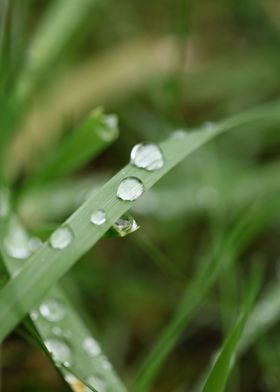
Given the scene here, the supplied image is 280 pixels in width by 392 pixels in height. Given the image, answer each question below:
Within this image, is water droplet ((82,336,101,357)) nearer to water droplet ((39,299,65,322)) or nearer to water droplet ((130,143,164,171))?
water droplet ((39,299,65,322))

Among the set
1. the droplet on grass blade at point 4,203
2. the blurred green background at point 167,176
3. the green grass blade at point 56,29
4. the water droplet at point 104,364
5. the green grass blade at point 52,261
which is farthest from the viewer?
the green grass blade at point 56,29

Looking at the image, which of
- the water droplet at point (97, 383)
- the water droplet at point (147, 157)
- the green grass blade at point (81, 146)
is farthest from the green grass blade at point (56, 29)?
the water droplet at point (97, 383)

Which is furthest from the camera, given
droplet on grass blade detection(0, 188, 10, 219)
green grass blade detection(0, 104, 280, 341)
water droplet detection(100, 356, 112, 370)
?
droplet on grass blade detection(0, 188, 10, 219)

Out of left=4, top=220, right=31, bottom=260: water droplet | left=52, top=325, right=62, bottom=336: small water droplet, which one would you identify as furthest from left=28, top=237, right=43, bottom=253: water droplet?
left=52, top=325, right=62, bottom=336: small water droplet

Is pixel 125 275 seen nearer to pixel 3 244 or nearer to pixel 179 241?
pixel 179 241

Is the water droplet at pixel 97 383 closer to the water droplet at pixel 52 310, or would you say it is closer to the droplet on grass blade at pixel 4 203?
the water droplet at pixel 52 310

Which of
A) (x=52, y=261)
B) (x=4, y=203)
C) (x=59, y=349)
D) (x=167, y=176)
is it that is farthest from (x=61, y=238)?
(x=167, y=176)

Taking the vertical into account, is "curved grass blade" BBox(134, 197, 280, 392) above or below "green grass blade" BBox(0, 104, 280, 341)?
below
